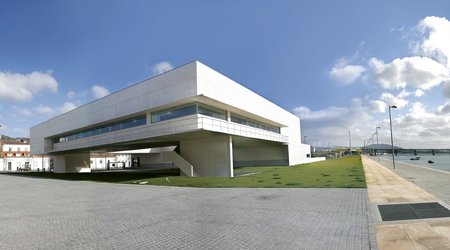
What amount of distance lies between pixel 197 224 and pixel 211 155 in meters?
20.0

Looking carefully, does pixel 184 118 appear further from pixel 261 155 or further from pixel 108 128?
pixel 261 155

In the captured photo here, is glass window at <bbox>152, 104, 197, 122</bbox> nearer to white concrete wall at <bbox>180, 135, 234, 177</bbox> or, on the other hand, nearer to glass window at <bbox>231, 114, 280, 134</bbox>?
white concrete wall at <bbox>180, 135, 234, 177</bbox>

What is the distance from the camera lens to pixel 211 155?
28.4 meters

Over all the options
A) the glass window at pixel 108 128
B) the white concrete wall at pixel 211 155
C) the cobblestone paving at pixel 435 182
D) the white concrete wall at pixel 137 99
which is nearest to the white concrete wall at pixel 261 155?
the white concrete wall at pixel 211 155

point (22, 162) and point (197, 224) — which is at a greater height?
point (197, 224)

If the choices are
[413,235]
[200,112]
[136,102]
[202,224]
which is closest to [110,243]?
[202,224]

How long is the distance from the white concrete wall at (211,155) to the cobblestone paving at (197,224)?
14235 millimetres

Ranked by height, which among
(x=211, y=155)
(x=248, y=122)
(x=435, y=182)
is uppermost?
(x=248, y=122)

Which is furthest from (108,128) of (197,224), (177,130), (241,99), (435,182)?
(435,182)

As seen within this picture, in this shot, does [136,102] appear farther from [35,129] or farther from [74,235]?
[35,129]

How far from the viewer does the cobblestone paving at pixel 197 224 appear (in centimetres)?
659

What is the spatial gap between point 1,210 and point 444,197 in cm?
1842

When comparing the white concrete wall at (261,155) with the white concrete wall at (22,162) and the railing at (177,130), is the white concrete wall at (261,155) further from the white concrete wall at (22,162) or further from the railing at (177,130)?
the white concrete wall at (22,162)

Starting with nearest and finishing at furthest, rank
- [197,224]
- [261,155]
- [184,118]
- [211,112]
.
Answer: [197,224] → [184,118] → [211,112] → [261,155]
